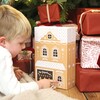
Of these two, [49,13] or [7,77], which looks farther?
[49,13]

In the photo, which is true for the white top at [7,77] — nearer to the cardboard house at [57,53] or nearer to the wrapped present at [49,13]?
the cardboard house at [57,53]

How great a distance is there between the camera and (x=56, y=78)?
116cm

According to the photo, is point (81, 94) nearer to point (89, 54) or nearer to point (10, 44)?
point (89, 54)

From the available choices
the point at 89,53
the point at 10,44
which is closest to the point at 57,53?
the point at 89,53

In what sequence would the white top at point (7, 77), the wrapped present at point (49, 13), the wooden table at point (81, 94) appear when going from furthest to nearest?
1. the wrapped present at point (49, 13)
2. the wooden table at point (81, 94)
3. the white top at point (7, 77)

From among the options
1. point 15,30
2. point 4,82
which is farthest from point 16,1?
point 4,82

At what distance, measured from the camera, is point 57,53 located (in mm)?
1135

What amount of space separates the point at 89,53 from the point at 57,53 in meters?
0.14

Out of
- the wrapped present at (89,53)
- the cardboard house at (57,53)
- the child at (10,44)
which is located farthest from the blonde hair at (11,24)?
the wrapped present at (89,53)

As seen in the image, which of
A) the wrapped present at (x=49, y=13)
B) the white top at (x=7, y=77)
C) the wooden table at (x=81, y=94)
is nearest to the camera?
the white top at (x=7, y=77)

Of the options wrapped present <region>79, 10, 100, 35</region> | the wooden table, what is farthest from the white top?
wrapped present <region>79, 10, 100, 35</region>

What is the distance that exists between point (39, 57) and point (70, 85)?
0.19 metres

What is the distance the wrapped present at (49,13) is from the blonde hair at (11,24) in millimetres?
351

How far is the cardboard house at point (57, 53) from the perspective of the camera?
43.8 inches
